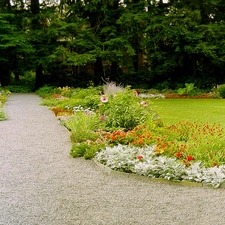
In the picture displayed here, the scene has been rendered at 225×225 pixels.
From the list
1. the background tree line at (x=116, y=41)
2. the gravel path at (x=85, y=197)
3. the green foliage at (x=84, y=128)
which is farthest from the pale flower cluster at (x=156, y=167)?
the background tree line at (x=116, y=41)

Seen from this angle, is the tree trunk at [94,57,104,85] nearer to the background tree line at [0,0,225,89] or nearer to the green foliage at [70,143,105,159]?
the background tree line at [0,0,225,89]

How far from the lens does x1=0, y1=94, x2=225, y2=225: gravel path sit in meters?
2.84

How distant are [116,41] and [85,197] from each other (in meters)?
13.4

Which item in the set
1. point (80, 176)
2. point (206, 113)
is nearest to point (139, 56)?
point (206, 113)

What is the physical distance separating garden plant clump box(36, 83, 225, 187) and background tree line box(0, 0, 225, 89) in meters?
9.52

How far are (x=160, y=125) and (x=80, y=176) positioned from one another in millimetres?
2995

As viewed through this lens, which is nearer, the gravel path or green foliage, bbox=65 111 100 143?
the gravel path

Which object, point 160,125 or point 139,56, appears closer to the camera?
point 160,125

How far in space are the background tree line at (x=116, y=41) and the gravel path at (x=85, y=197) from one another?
11696 millimetres

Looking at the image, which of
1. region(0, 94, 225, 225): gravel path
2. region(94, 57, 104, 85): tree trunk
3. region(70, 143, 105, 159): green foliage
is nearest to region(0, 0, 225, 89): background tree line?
region(94, 57, 104, 85): tree trunk

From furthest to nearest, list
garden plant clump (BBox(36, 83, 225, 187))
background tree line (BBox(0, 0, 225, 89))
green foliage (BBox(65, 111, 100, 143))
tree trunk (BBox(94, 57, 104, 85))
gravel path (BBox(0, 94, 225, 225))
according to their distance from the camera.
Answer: tree trunk (BBox(94, 57, 104, 85)) → background tree line (BBox(0, 0, 225, 89)) → green foliage (BBox(65, 111, 100, 143)) → garden plant clump (BBox(36, 83, 225, 187)) → gravel path (BBox(0, 94, 225, 225))

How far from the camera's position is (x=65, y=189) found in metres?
3.54

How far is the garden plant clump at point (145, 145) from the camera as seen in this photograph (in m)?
3.83

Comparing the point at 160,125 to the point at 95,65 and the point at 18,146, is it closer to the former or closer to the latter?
the point at 18,146
